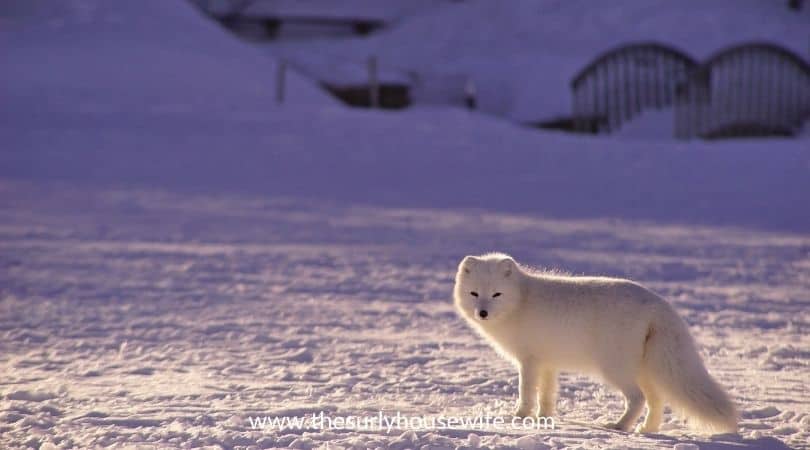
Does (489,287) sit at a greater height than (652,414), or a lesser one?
greater

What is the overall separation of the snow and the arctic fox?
171mm

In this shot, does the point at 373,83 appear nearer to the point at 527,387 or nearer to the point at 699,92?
the point at 699,92

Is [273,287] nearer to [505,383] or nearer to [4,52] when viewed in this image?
[505,383]

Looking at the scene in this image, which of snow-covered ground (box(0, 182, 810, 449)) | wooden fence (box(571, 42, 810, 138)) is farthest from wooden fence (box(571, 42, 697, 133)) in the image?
snow-covered ground (box(0, 182, 810, 449))

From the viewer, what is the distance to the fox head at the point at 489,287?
4421mm

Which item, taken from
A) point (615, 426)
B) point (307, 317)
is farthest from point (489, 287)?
point (307, 317)

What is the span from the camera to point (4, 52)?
18578 millimetres

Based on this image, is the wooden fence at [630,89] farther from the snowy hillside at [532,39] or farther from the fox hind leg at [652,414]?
the fox hind leg at [652,414]

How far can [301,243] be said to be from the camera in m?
10.2

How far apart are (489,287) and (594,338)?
1.61 feet

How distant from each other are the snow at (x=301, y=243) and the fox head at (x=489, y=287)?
53 centimetres

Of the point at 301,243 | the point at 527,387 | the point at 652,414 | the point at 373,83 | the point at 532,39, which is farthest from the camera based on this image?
the point at 532,39

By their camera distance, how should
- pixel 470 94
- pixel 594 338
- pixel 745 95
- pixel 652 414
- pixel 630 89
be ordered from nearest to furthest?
pixel 594 338 < pixel 652 414 < pixel 745 95 < pixel 630 89 < pixel 470 94

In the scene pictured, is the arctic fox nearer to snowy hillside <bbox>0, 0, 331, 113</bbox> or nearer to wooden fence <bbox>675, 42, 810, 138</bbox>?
snowy hillside <bbox>0, 0, 331, 113</bbox>
